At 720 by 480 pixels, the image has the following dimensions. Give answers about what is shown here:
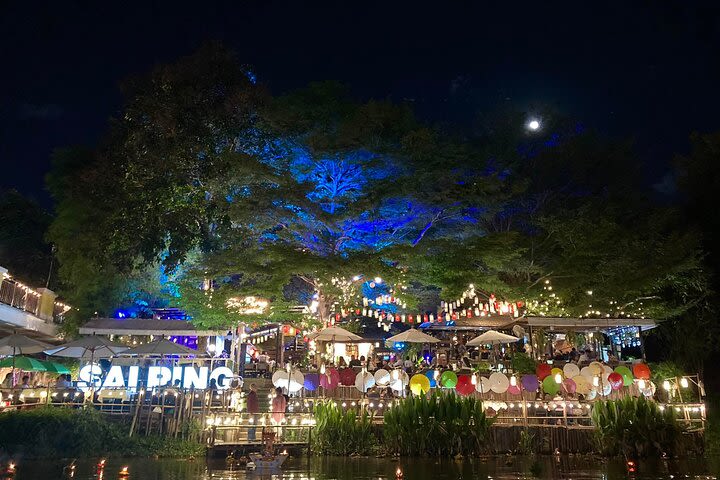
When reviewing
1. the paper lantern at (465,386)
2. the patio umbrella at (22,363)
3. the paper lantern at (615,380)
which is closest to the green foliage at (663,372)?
the paper lantern at (615,380)

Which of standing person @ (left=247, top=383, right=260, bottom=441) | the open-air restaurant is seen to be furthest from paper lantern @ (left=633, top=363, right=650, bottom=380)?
standing person @ (left=247, top=383, right=260, bottom=441)

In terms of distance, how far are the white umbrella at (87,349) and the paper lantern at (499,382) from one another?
1092cm

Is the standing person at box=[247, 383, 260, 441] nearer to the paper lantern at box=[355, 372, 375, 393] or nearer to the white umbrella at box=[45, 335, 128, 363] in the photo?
the paper lantern at box=[355, 372, 375, 393]

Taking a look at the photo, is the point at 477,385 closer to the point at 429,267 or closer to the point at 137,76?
the point at 429,267

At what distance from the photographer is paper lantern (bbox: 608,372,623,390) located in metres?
13.9

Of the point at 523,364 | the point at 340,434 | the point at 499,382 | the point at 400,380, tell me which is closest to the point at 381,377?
the point at 400,380

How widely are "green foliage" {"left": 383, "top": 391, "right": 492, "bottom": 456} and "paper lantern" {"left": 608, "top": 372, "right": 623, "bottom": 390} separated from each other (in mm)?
3481

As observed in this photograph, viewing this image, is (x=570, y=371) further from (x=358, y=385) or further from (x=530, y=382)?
(x=358, y=385)

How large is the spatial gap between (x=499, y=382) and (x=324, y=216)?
311 inches

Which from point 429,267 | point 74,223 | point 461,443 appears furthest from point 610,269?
point 74,223

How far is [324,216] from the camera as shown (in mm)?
18719

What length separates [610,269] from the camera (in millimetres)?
20203

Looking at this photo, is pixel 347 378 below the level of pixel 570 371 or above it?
below

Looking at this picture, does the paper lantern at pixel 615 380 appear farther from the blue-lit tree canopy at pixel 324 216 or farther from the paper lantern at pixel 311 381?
the paper lantern at pixel 311 381
